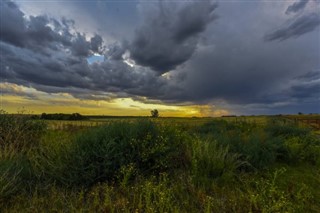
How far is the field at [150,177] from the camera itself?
222 inches

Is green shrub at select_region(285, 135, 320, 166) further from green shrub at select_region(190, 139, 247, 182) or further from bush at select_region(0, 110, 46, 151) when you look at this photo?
bush at select_region(0, 110, 46, 151)

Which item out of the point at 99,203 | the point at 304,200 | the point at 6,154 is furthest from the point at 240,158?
the point at 6,154

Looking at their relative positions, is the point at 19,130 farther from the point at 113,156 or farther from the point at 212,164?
the point at 212,164

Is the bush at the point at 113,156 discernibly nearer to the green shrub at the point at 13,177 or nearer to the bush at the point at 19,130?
the green shrub at the point at 13,177

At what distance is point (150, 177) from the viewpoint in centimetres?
686

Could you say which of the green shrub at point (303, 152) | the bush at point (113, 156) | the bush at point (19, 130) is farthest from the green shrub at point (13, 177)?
the green shrub at point (303, 152)

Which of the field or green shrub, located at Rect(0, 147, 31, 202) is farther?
green shrub, located at Rect(0, 147, 31, 202)

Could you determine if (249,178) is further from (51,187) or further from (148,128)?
(51,187)

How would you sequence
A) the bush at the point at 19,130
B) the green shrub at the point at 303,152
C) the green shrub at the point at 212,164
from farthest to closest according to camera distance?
the bush at the point at 19,130, the green shrub at the point at 303,152, the green shrub at the point at 212,164

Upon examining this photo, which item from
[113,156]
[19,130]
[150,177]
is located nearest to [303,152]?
[150,177]

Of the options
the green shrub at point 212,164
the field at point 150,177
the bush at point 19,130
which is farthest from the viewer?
the bush at point 19,130

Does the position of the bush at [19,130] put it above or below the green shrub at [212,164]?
above

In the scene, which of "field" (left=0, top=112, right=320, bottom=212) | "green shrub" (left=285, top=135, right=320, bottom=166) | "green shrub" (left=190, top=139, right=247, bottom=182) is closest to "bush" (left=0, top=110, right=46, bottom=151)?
"field" (left=0, top=112, right=320, bottom=212)

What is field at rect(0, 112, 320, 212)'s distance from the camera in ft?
18.5
